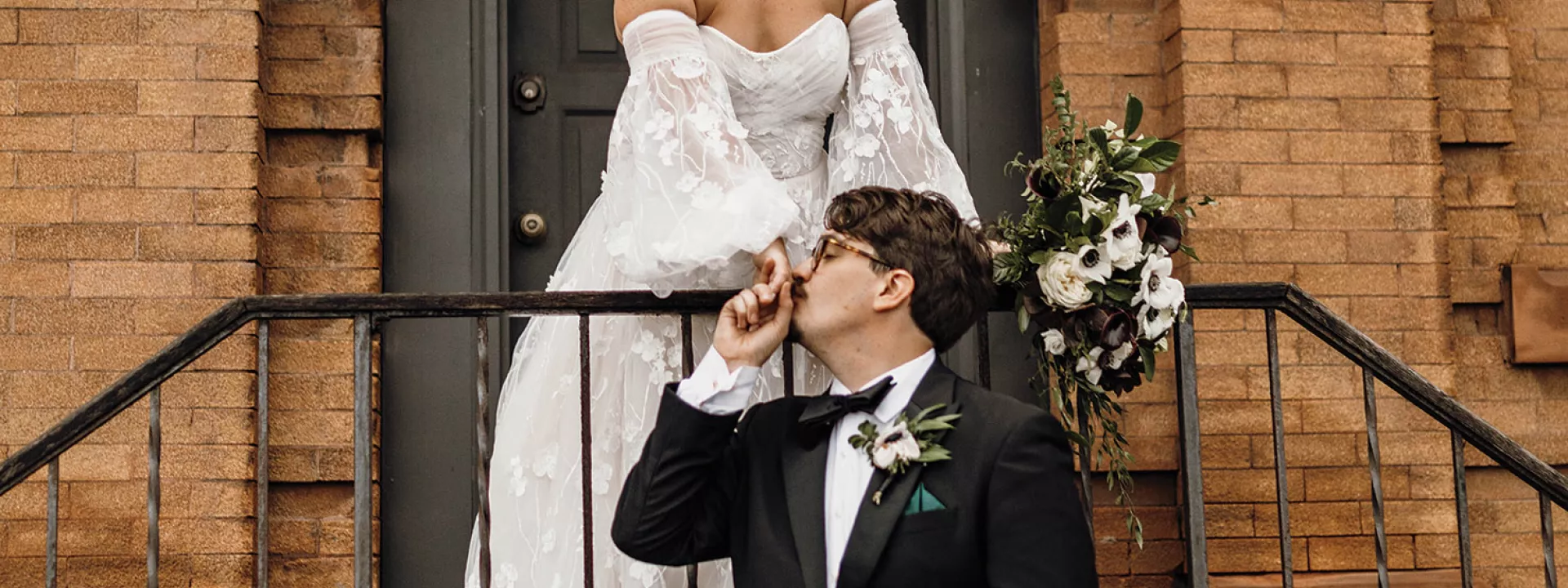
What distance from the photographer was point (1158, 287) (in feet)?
9.71

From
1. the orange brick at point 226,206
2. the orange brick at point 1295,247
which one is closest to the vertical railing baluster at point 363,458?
the orange brick at point 226,206

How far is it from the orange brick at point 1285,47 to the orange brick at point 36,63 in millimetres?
3440

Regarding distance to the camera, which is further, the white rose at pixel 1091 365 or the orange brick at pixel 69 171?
the orange brick at pixel 69 171

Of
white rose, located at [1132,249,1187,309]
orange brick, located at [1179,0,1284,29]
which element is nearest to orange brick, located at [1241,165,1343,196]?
orange brick, located at [1179,0,1284,29]

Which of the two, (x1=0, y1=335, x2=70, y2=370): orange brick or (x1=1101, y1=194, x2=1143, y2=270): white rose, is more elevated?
(x1=1101, y1=194, x2=1143, y2=270): white rose

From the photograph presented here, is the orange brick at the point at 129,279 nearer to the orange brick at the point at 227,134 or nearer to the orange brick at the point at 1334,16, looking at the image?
the orange brick at the point at 227,134

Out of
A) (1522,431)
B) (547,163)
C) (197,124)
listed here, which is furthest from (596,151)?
(1522,431)

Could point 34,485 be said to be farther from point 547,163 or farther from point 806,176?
point 806,176

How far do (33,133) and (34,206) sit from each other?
0.21m

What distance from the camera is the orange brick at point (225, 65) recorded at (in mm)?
4457

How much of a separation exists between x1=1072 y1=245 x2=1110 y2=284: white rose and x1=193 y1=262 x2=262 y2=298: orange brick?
99.4 inches

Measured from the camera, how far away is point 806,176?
3.24 m

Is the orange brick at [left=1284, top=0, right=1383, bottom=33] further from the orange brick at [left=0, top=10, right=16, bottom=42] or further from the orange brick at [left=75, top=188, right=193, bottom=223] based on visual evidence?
the orange brick at [left=0, top=10, right=16, bottom=42]

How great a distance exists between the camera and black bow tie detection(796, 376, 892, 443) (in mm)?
2586
